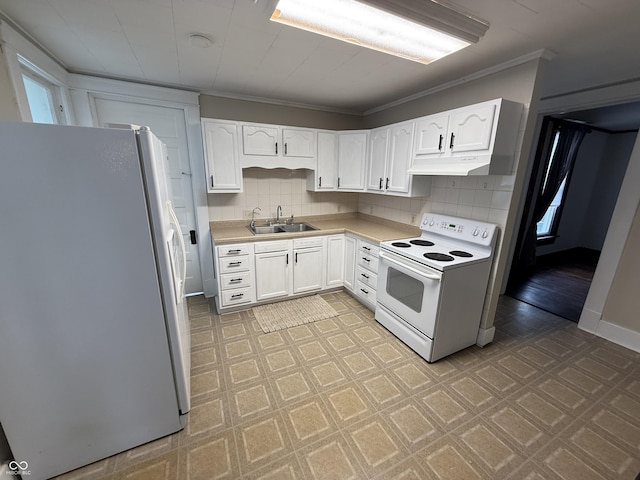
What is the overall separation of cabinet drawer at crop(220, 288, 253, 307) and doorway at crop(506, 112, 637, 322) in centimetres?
380

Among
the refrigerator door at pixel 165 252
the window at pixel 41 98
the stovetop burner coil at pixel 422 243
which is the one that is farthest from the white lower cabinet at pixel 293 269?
the window at pixel 41 98

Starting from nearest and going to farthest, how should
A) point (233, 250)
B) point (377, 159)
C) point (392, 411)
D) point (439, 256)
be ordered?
point (392, 411) → point (439, 256) → point (233, 250) → point (377, 159)

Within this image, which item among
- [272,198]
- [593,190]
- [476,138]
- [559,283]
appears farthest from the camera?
[593,190]

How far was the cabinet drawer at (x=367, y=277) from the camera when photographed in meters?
2.95

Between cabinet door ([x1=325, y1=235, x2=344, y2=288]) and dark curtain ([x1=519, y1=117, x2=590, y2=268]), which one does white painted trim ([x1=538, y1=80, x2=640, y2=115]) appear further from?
cabinet door ([x1=325, y1=235, x2=344, y2=288])

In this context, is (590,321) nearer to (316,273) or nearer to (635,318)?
(635,318)

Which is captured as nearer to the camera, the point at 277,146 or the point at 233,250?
the point at 233,250

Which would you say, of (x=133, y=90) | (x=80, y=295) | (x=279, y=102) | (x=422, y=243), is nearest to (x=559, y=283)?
(x=422, y=243)

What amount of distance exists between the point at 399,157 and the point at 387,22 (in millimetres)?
1545

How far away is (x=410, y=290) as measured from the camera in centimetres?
241

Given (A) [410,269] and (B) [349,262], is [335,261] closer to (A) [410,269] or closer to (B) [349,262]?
(B) [349,262]

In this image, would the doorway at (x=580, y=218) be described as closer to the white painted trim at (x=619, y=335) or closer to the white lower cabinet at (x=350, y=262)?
the white painted trim at (x=619, y=335)

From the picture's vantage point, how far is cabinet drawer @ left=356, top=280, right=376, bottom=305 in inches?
118

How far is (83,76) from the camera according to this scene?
2.45 metres
